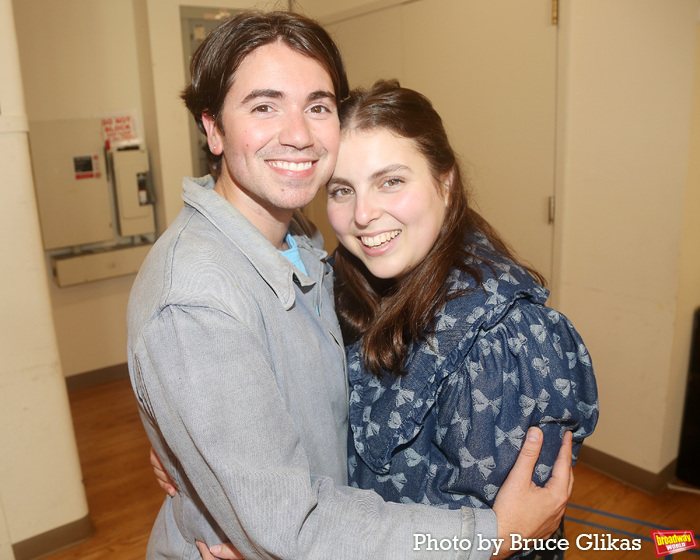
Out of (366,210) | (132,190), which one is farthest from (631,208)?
(132,190)

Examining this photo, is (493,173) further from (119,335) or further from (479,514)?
(119,335)

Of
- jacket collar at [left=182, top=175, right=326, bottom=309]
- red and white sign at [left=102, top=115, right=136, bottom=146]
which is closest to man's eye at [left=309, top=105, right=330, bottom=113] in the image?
jacket collar at [left=182, top=175, right=326, bottom=309]

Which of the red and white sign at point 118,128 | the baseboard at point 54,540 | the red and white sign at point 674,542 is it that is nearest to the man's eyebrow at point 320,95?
the red and white sign at point 674,542

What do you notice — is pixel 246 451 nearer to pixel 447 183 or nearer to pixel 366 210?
pixel 366 210

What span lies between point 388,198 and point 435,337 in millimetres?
331

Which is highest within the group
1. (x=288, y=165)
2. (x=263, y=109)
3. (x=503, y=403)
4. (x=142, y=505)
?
(x=263, y=109)

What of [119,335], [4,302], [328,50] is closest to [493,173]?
[328,50]

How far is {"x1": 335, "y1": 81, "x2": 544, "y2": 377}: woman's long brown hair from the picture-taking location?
1.24 metres

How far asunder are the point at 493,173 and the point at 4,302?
234 cm

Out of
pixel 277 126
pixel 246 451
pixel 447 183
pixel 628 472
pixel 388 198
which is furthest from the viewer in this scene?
pixel 628 472

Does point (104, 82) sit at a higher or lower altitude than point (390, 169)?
higher

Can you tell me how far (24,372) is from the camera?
2283mm

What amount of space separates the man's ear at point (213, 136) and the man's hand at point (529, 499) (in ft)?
2.92

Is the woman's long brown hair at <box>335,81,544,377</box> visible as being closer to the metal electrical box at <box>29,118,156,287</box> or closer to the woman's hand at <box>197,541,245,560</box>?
the woman's hand at <box>197,541,245,560</box>
